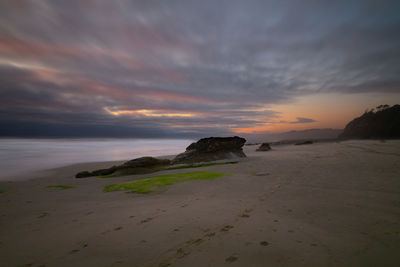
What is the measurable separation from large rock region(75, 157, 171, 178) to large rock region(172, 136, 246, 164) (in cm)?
245

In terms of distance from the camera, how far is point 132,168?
1272cm

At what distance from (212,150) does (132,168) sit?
7775 mm

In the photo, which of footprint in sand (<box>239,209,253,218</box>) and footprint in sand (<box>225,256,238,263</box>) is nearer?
footprint in sand (<box>225,256,238,263</box>)

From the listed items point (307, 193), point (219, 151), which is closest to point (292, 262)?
point (307, 193)

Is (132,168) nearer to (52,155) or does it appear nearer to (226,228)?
(226,228)

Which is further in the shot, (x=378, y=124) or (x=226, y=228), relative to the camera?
(x=378, y=124)

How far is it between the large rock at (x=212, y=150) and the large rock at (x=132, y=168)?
2450 mm

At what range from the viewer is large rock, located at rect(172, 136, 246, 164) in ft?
53.6

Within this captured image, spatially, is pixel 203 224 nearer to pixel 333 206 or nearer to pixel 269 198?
pixel 269 198

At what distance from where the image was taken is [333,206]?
175 inches

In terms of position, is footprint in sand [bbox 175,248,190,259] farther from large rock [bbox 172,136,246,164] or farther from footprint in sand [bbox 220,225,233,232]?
large rock [bbox 172,136,246,164]

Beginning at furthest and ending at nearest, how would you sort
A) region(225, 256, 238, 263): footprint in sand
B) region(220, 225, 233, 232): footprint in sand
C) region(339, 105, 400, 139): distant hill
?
1. region(339, 105, 400, 139): distant hill
2. region(220, 225, 233, 232): footprint in sand
3. region(225, 256, 238, 263): footprint in sand

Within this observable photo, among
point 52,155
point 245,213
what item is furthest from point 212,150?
point 52,155

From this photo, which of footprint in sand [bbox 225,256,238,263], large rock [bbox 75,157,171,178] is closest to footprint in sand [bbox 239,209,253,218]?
footprint in sand [bbox 225,256,238,263]
